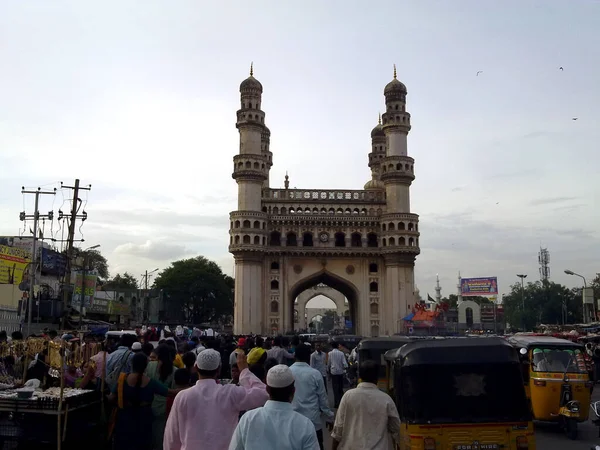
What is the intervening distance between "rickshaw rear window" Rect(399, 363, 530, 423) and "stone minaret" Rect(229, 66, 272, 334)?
40.2m

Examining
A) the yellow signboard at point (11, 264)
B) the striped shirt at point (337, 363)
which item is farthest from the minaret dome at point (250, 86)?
the striped shirt at point (337, 363)

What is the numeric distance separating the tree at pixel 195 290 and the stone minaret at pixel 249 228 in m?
23.7

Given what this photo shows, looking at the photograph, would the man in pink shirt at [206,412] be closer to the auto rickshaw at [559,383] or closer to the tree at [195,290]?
the auto rickshaw at [559,383]

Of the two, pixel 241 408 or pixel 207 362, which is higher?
pixel 207 362

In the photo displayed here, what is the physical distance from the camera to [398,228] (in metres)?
48.4

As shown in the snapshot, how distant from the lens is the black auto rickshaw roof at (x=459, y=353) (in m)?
7.41

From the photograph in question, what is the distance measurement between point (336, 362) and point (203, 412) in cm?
1044

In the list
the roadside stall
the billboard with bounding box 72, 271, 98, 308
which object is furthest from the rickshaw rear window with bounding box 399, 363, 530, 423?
the billboard with bounding box 72, 271, 98, 308

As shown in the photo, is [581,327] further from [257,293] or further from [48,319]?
[48,319]

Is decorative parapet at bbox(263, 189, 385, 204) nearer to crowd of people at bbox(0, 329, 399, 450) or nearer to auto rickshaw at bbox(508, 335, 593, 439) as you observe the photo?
auto rickshaw at bbox(508, 335, 593, 439)

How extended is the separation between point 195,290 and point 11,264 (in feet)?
114

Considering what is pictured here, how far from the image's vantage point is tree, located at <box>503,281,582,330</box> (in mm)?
74438

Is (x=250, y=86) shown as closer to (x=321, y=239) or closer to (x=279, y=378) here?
(x=321, y=239)

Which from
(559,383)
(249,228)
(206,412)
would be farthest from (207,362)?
(249,228)
